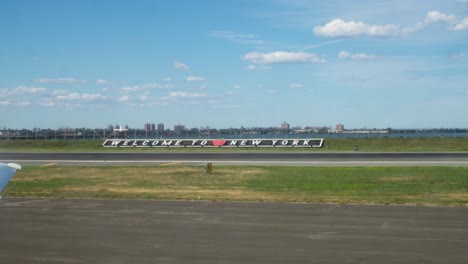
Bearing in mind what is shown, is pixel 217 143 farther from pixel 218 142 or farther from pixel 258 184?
pixel 258 184

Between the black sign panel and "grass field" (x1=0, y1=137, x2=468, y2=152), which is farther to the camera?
the black sign panel

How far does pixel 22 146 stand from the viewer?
77.1 meters

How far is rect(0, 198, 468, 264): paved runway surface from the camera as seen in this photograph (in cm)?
1195

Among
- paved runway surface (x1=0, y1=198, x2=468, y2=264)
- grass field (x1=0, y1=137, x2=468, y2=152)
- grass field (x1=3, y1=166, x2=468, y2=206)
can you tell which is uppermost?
grass field (x1=0, y1=137, x2=468, y2=152)

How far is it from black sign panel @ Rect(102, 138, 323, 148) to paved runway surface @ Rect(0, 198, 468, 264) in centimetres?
4768

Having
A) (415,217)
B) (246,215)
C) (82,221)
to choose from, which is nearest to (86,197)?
(82,221)

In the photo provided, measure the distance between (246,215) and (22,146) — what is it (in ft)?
229

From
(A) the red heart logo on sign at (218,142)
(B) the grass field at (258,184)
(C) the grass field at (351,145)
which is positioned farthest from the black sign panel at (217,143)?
(B) the grass field at (258,184)

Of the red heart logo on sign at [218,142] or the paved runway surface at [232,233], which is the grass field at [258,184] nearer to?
the paved runway surface at [232,233]

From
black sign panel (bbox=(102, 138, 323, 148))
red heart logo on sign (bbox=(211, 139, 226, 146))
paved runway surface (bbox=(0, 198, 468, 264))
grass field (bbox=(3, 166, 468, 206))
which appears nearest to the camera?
paved runway surface (bbox=(0, 198, 468, 264))

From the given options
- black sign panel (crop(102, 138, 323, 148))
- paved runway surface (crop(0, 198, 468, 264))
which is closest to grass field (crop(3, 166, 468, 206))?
paved runway surface (crop(0, 198, 468, 264))

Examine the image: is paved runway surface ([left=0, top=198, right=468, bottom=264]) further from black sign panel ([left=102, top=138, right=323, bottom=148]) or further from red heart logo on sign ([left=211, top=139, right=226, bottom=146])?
red heart logo on sign ([left=211, top=139, right=226, bottom=146])

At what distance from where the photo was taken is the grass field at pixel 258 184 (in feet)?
73.7

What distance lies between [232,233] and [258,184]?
43.2 feet
